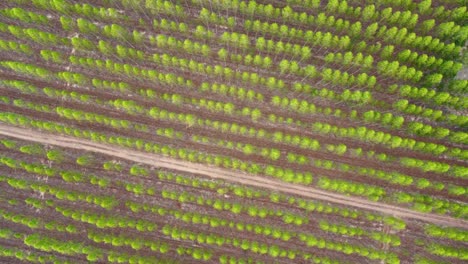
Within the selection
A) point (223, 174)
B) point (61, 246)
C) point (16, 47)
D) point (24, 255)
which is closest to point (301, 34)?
point (223, 174)

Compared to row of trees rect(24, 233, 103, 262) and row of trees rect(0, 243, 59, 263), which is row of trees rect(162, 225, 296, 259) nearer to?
row of trees rect(24, 233, 103, 262)

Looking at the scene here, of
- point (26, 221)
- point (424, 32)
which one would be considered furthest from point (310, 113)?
point (26, 221)

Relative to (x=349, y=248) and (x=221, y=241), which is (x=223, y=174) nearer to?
(x=221, y=241)

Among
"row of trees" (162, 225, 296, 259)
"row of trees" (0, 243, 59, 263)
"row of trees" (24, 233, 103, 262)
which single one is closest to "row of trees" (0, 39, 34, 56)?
"row of trees" (24, 233, 103, 262)

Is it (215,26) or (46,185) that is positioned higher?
(215,26)

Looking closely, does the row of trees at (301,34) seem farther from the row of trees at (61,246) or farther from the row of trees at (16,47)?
the row of trees at (61,246)

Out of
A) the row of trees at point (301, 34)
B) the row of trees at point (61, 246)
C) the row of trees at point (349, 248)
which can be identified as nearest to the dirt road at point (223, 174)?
the row of trees at point (349, 248)

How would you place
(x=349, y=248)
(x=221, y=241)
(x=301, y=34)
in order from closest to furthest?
(x=349, y=248)
(x=221, y=241)
(x=301, y=34)

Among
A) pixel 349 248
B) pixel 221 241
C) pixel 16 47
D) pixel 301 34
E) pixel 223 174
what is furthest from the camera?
pixel 16 47

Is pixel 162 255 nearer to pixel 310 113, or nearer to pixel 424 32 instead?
pixel 310 113
